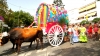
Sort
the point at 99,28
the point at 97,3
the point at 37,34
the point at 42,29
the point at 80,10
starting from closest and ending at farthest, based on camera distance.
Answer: the point at 37,34
the point at 42,29
the point at 99,28
the point at 97,3
the point at 80,10

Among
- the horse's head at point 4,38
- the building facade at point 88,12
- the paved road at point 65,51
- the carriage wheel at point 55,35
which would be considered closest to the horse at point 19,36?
the horse's head at point 4,38

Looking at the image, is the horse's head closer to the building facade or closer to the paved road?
the paved road

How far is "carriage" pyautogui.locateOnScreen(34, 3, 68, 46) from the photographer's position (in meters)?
11.8

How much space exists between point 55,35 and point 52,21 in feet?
3.52

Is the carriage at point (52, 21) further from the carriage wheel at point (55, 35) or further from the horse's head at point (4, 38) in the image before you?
the horse's head at point (4, 38)

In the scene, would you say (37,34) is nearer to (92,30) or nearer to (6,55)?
(6,55)

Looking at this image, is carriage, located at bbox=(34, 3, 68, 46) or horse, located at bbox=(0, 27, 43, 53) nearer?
horse, located at bbox=(0, 27, 43, 53)

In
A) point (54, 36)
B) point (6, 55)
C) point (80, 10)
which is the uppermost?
point (80, 10)

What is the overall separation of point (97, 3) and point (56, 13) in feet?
148

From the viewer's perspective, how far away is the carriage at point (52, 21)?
38.6ft

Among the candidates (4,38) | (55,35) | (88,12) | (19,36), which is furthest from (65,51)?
(88,12)

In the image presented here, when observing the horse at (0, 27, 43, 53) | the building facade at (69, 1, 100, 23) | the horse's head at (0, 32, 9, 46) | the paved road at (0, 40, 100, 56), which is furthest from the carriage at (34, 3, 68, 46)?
the building facade at (69, 1, 100, 23)

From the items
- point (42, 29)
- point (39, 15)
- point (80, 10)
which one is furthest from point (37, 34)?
point (80, 10)

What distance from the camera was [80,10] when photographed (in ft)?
227
